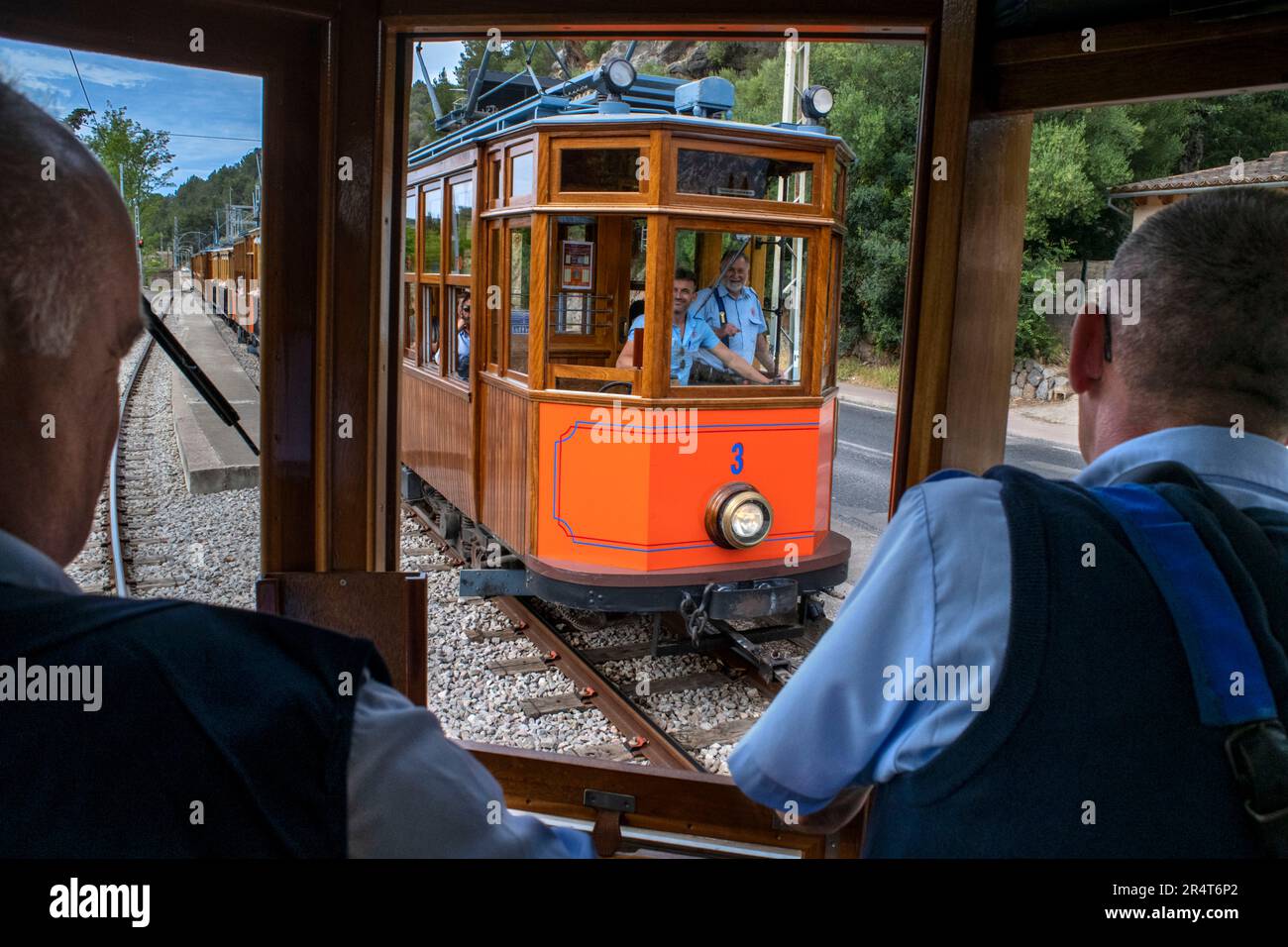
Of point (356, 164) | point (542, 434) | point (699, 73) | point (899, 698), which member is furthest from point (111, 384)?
point (699, 73)

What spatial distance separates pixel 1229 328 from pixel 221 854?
3.80 feet

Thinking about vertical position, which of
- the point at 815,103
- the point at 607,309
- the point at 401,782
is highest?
the point at 815,103

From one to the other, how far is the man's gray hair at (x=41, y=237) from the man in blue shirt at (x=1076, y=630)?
0.82m

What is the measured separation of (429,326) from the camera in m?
7.84

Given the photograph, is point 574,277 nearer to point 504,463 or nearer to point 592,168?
point 592,168

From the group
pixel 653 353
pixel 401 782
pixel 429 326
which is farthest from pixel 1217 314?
pixel 429 326

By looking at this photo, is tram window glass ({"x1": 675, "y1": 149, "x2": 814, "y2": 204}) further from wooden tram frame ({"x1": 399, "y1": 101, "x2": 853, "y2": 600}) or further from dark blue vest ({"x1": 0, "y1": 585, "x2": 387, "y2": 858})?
dark blue vest ({"x1": 0, "y1": 585, "x2": 387, "y2": 858})

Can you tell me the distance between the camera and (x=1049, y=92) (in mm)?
1980

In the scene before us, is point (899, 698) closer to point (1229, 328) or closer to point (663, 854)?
point (1229, 328)

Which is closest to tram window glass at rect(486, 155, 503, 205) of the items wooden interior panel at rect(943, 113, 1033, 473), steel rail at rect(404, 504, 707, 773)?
steel rail at rect(404, 504, 707, 773)

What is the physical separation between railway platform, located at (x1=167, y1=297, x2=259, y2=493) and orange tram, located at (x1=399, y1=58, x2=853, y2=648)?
2605 millimetres

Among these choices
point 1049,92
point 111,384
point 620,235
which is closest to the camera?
point 111,384
